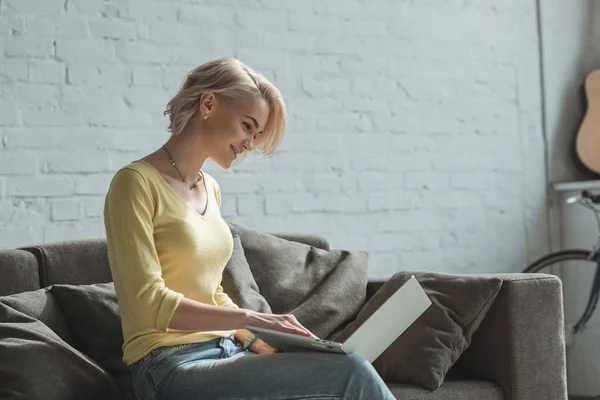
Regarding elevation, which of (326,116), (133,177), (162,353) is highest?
(326,116)

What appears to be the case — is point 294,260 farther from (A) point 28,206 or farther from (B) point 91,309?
(A) point 28,206

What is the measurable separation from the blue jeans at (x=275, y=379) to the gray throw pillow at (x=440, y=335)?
708 mm

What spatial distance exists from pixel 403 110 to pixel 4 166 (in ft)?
5.73

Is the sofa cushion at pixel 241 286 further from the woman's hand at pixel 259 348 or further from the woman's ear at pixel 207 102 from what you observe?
the woman's ear at pixel 207 102

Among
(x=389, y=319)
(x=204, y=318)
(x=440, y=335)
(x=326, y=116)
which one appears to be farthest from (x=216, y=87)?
(x=326, y=116)

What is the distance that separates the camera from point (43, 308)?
7.74ft

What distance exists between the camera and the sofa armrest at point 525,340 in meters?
2.50

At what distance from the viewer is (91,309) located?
2.44 metres

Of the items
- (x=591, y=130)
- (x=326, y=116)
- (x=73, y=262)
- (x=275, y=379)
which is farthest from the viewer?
(x=591, y=130)

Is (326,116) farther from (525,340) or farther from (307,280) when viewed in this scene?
(525,340)

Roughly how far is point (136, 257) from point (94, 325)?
2.14 feet

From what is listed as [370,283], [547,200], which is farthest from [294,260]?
[547,200]

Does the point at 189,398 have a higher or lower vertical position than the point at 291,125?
lower

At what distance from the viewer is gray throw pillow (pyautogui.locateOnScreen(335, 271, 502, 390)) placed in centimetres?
249
